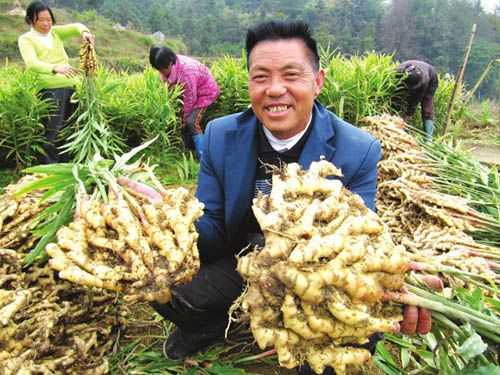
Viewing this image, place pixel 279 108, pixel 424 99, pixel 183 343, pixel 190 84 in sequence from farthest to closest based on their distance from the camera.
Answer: pixel 424 99 < pixel 190 84 < pixel 183 343 < pixel 279 108

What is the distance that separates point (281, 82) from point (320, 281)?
3.08 ft

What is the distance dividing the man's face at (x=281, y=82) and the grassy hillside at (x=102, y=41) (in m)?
30.8

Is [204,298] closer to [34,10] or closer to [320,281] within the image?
[320,281]

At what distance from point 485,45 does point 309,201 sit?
42032 millimetres

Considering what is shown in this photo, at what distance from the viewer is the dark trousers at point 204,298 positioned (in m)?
1.94

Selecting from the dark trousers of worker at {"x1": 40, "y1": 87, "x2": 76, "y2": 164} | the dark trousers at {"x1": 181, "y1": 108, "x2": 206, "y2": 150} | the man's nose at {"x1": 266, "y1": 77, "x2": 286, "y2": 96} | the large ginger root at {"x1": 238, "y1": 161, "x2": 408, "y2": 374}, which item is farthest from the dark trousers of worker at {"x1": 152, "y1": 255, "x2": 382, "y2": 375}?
the dark trousers at {"x1": 181, "y1": 108, "x2": 206, "y2": 150}

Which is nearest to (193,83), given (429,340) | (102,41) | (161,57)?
(161,57)

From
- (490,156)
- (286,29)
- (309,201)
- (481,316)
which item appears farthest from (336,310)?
(490,156)

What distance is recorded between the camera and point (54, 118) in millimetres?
4547

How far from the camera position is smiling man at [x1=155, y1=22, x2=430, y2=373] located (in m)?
1.79

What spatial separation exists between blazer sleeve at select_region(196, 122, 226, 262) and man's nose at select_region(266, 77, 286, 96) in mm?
438

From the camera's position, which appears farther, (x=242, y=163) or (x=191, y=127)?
(x=191, y=127)

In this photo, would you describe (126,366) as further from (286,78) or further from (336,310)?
(286,78)

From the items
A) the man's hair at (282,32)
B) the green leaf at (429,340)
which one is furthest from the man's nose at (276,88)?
the green leaf at (429,340)
